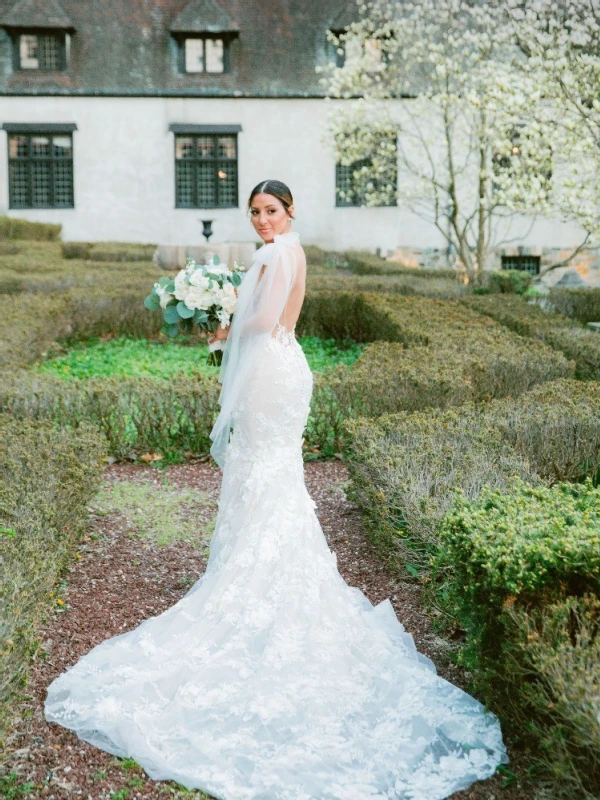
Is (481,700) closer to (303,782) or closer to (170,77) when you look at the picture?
(303,782)

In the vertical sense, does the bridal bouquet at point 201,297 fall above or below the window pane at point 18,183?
below

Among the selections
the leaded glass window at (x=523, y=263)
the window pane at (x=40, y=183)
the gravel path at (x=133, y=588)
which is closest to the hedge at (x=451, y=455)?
the gravel path at (x=133, y=588)

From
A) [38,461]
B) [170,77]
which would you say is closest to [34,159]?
[170,77]

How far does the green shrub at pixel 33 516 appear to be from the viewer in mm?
3594

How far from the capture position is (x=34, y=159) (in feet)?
91.8

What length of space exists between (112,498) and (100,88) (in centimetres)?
2374

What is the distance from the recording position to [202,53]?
92.6 feet

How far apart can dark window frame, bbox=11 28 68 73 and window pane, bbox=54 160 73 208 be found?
9.35 ft

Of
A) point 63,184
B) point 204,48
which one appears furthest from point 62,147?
point 204,48

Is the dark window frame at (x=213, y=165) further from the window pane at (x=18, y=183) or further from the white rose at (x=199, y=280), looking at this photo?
the white rose at (x=199, y=280)

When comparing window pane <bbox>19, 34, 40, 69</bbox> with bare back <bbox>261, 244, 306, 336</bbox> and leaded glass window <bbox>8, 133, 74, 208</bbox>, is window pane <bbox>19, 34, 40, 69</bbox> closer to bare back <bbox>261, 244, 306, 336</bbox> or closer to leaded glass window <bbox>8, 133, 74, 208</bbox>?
leaded glass window <bbox>8, 133, 74, 208</bbox>

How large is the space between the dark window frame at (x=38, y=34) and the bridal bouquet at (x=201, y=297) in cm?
2573

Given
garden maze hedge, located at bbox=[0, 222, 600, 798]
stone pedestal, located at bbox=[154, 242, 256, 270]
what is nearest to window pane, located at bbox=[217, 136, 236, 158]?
stone pedestal, located at bbox=[154, 242, 256, 270]

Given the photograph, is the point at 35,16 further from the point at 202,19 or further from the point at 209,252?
the point at 209,252
